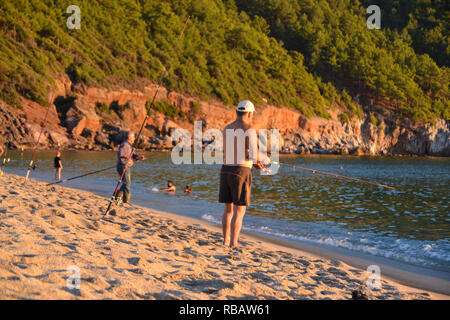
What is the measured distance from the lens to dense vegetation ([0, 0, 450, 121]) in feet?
157

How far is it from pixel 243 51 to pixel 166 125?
31772 mm

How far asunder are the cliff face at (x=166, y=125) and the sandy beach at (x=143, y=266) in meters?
33.7

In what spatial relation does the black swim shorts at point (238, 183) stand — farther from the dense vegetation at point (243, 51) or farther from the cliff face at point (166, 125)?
the cliff face at point (166, 125)

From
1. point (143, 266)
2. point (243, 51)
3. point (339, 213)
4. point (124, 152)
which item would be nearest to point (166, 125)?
point (243, 51)

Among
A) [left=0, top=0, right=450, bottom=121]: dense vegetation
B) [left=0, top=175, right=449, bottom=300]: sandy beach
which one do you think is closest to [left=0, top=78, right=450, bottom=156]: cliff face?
[left=0, top=0, right=450, bottom=121]: dense vegetation

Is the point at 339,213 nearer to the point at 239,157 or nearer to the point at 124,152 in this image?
the point at 124,152

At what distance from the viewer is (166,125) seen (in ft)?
163

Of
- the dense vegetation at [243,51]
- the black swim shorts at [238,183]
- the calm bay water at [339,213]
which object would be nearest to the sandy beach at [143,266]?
the black swim shorts at [238,183]

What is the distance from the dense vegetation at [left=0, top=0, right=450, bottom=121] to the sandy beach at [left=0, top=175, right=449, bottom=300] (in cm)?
2966

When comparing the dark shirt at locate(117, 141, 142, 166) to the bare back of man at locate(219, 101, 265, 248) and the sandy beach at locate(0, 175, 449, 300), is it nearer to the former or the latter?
the sandy beach at locate(0, 175, 449, 300)

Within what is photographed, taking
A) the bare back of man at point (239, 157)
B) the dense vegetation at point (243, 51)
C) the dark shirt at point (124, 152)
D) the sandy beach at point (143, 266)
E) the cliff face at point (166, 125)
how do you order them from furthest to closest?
1. the dense vegetation at point (243, 51)
2. the cliff face at point (166, 125)
3. the dark shirt at point (124, 152)
4. the bare back of man at point (239, 157)
5. the sandy beach at point (143, 266)

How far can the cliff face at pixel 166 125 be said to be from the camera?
39344mm

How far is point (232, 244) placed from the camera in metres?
6.07

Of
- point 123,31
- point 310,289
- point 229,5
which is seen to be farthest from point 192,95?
point 310,289
